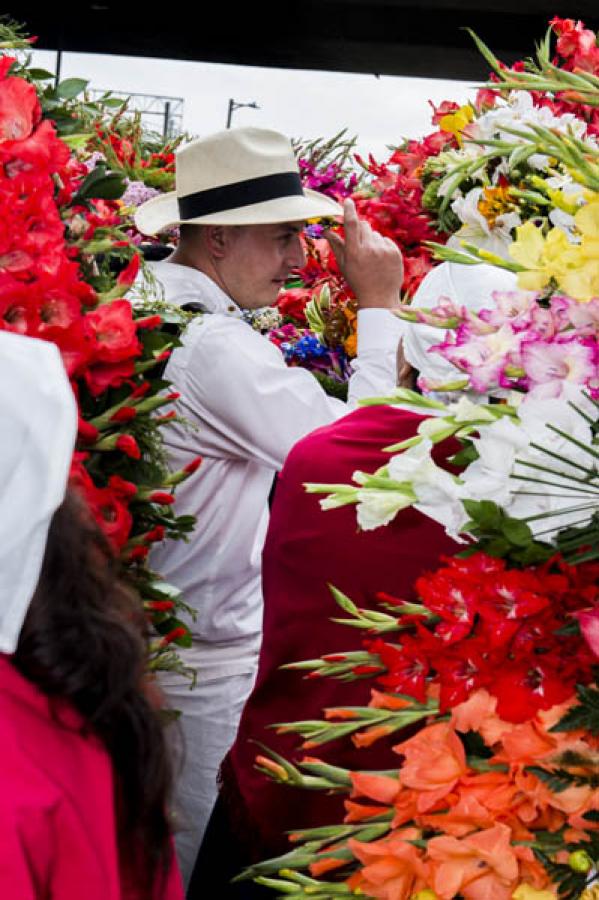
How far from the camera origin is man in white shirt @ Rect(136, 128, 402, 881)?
194cm

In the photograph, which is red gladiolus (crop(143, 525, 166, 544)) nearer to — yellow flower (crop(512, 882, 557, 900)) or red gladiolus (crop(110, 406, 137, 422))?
red gladiolus (crop(110, 406, 137, 422))

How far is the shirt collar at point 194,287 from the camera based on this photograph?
6.98ft

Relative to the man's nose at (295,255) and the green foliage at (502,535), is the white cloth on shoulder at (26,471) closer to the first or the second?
the green foliage at (502,535)

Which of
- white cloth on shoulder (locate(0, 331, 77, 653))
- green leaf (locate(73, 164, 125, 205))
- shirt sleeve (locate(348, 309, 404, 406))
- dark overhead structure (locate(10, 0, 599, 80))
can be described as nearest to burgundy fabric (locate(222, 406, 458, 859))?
green leaf (locate(73, 164, 125, 205))

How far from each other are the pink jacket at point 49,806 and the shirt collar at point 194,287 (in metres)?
1.25

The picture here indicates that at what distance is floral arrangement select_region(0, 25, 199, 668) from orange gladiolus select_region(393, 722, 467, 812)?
1.11 ft

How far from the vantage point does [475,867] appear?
106cm

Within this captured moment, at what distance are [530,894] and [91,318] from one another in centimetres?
70

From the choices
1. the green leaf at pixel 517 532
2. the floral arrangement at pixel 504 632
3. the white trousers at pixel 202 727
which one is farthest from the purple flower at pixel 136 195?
the green leaf at pixel 517 532

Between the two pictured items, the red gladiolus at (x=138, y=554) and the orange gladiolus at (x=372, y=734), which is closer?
the orange gladiolus at (x=372, y=734)

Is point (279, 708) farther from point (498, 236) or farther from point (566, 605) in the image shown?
point (498, 236)

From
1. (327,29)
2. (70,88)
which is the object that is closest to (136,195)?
(70,88)

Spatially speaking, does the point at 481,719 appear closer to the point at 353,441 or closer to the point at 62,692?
the point at 62,692

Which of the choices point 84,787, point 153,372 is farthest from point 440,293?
point 84,787
